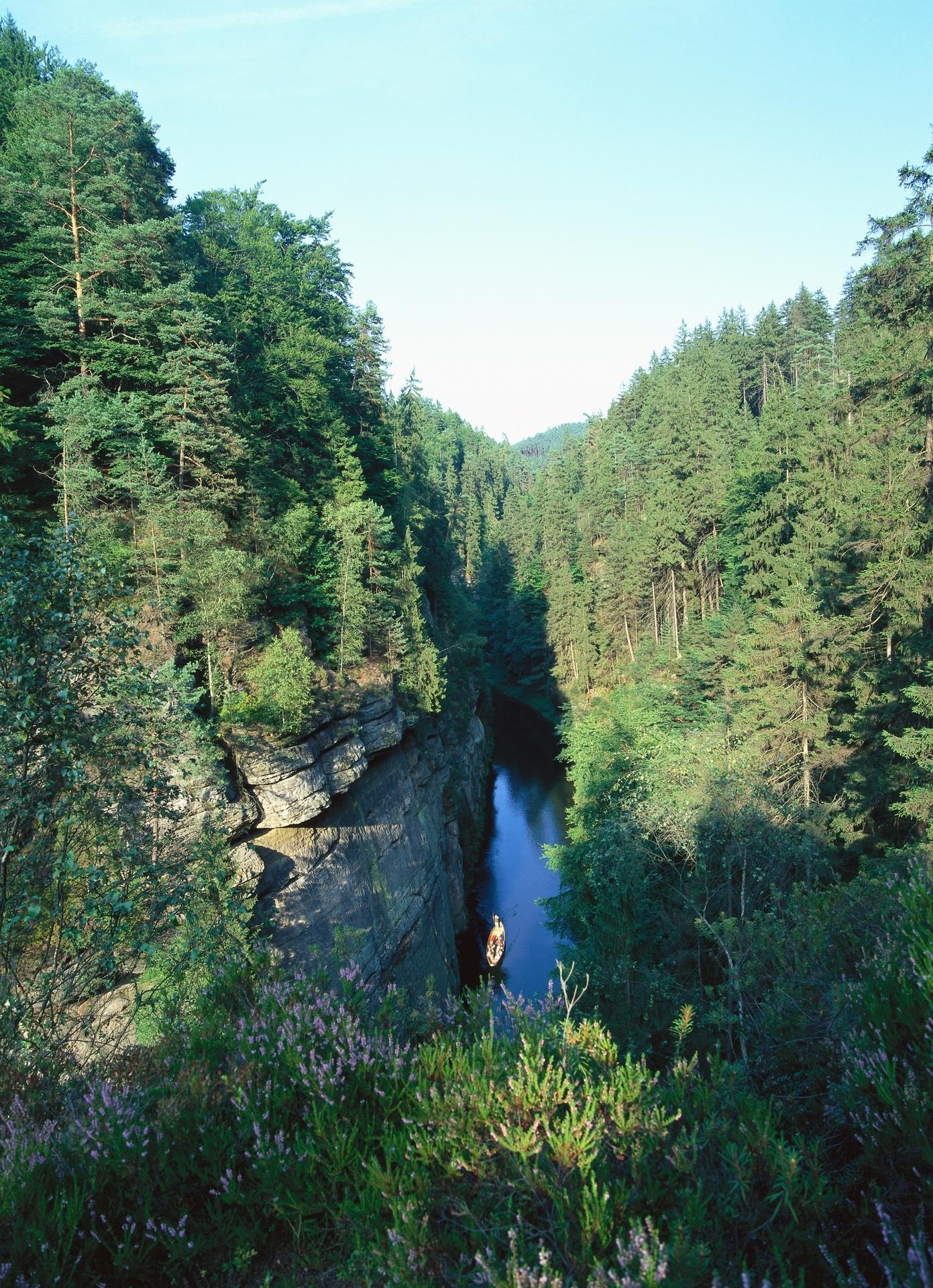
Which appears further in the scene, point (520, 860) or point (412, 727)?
point (520, 860)

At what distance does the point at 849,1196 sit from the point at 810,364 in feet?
232

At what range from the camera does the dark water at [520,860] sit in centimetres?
2423

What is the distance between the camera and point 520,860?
32.2 m


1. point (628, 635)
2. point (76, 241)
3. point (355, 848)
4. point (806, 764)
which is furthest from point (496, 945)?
point (628, 635)

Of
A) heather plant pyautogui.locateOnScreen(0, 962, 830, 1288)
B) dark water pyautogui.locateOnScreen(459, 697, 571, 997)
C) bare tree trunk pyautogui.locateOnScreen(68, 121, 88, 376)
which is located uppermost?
bare tree trunk pyautogui.locateOnScreen(68, 121, 88, 376)

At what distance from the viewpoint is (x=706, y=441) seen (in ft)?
139

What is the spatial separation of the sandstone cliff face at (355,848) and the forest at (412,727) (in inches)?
44.5

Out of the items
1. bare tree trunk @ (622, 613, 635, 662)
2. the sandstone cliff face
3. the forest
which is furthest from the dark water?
bare tree trunk @ (622, 613, 635, 662)

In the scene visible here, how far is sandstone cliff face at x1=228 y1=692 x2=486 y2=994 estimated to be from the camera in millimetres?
14617

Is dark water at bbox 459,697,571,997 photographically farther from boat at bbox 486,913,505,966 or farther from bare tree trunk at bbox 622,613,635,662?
bare tree trunk at bbox 622,613,635,662

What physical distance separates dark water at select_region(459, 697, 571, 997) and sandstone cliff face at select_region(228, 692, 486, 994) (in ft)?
7.92

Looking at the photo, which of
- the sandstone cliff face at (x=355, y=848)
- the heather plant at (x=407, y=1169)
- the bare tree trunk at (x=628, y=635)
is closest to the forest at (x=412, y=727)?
the heather plant at (x=407, y=1169)

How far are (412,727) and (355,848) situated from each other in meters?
6.14

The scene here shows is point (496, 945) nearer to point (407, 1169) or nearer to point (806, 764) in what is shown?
point (806, 764)
